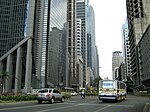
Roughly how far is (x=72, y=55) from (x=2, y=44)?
2911 inches

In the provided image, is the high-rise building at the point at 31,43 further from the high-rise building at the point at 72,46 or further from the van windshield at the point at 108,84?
the van windshield at the point at 108,84

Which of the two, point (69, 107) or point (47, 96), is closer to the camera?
point (69, 107)

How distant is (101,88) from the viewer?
26.8m

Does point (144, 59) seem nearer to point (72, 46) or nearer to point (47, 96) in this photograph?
point (47, 96)

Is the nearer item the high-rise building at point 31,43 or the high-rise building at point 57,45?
the high-rise building at point 31,43

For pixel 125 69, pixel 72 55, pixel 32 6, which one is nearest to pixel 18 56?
pixel 32 6

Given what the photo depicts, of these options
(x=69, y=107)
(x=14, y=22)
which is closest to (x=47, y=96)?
(x=69, y=107)

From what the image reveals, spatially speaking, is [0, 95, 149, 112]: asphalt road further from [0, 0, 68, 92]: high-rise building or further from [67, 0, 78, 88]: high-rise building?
[67, 0, 78, 88]: high-rise building

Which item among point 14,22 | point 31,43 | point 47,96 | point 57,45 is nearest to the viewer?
point 47,96

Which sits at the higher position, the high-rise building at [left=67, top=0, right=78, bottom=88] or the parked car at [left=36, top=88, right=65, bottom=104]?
the high-rise building at [left=67, top=0, right=78, bottom=88]

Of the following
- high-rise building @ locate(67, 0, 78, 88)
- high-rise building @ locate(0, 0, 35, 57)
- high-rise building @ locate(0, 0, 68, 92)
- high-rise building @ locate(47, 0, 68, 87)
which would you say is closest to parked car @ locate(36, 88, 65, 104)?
high-rise building @ locate(0, 0, 68, 92)

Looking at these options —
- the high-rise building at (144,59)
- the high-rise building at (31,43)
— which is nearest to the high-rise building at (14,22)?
the high-rise building at (31,43)

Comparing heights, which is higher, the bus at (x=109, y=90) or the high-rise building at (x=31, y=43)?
the high-rise building at (x=31, y=43)

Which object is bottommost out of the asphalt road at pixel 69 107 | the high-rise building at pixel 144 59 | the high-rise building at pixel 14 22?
the asphalt road at pixel 69 107
